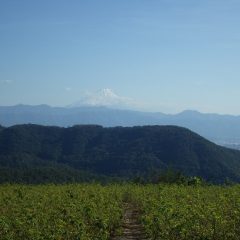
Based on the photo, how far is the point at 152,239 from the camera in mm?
14445

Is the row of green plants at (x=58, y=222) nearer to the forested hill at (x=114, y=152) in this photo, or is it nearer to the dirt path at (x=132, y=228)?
the dirt path at (x=132, y=228)

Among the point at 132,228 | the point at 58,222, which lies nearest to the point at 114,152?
the point at 132,228

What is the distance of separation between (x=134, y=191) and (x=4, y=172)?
68730mm

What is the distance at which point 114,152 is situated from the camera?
16050 cm

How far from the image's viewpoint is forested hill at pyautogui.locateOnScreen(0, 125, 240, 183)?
127875mm

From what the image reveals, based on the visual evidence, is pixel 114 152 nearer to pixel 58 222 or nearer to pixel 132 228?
pixel 132 228

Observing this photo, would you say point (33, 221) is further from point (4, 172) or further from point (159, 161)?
point (159, 161)

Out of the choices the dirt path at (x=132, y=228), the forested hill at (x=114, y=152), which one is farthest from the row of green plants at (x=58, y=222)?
the forested hill at (x=114, y=152)

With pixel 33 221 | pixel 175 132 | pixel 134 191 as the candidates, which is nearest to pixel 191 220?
pixel 33 221

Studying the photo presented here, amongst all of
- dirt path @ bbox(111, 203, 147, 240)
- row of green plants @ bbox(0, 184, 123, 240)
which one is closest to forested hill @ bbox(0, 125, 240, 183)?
dirt path @ bbox(111, 203, 147, 240)

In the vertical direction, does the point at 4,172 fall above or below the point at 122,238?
below

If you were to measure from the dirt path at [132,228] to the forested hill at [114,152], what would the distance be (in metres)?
75.6

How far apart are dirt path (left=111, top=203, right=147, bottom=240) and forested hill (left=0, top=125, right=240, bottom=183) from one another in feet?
248

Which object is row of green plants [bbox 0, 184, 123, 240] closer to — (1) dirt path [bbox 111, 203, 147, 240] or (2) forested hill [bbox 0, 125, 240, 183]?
(1) dirt path [bbox 111, 203, 147, 240]
